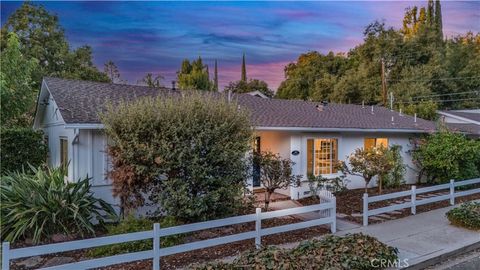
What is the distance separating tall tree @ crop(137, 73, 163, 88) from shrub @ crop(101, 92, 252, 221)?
2256 centimetres

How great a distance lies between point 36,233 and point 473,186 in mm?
15206

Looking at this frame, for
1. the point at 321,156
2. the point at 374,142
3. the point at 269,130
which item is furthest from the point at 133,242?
the point at 374,142

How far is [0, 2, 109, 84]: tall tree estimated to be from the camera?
22.3m

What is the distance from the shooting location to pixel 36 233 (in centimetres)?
700

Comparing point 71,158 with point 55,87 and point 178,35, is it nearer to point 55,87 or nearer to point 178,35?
point 55,87

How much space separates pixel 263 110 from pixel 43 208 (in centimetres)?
830

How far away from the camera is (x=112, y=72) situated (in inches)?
1170

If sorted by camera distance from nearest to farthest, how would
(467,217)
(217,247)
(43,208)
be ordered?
(217,247), (43,208), (467,217)

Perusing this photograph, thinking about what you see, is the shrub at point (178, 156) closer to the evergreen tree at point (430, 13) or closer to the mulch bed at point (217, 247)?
the mulch bed at point (217, 247)

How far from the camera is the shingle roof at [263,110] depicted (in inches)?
376

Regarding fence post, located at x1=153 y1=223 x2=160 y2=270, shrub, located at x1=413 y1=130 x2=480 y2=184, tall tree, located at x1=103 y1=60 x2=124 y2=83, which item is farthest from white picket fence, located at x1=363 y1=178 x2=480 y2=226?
tall tree, located at x1=103 y1=60 x2=124 y2=83

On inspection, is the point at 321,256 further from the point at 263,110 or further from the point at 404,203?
the point at 263,110

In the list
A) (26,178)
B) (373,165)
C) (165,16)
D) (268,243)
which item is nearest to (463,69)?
(373,165)

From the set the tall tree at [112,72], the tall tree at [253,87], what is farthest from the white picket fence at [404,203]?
the tall tree at [253,87]
